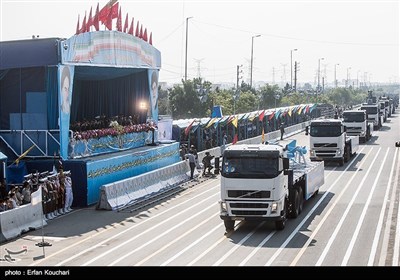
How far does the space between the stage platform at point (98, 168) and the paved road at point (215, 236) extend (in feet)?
3.15

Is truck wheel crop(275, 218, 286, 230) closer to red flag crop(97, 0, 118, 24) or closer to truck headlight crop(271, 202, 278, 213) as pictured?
truck headlight crop(271, 202, 278, 213)

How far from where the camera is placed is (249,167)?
67.5 ft

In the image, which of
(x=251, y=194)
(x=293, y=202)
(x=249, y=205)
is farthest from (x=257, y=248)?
(x=293, y=202)

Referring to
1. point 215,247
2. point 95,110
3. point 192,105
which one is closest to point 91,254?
point 215,247

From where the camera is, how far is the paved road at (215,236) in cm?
1747

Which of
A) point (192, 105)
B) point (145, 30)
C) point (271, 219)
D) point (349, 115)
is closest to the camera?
point (271, 219)

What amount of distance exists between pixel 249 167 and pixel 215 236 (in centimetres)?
243

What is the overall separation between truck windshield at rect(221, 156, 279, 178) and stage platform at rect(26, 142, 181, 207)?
8.39 meters

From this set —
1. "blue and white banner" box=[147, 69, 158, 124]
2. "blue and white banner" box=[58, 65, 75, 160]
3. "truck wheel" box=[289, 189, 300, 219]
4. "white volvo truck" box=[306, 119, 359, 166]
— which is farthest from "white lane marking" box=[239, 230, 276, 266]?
"white volvo truck" box=[306, 119, 359, 166]

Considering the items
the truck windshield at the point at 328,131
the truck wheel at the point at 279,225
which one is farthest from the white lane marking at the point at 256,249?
the truck windshield at the point at 328,131
